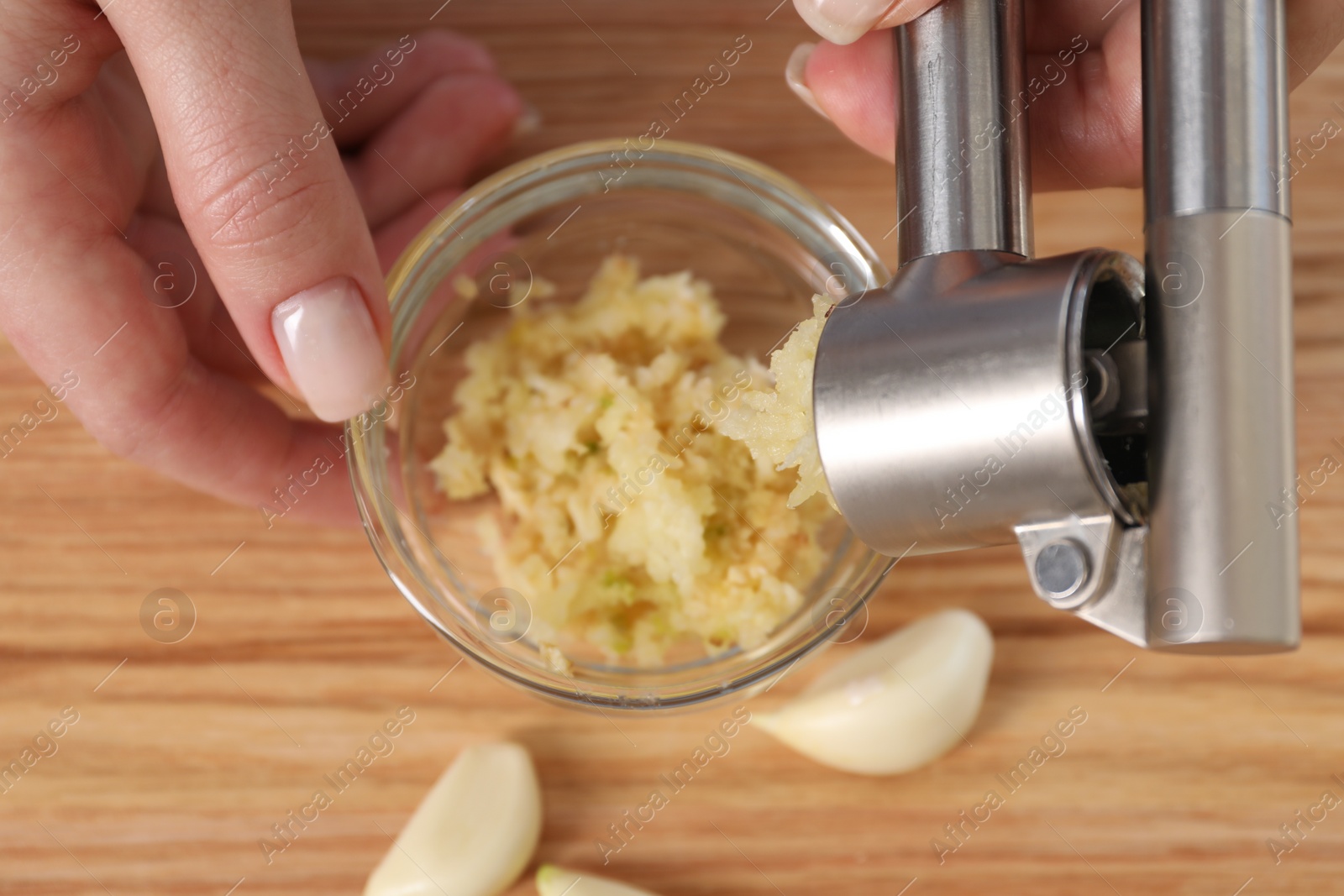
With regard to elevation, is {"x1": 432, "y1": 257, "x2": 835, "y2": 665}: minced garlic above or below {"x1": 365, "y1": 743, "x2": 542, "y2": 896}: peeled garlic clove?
above

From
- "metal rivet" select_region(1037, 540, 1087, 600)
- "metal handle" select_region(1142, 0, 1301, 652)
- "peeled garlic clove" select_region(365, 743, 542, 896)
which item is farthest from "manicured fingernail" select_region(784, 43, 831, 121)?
"peeled garlic clove" select_region(365, 743, 542, 896)

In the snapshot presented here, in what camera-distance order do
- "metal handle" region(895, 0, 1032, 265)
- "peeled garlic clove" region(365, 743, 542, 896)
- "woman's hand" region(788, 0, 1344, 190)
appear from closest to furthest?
"metal handle" region(895, 0, 1032, 265)
"woman's hand" region(788, 0, 1344, 190)
"peeled garlic clove" region(365, 743, 542, 896)

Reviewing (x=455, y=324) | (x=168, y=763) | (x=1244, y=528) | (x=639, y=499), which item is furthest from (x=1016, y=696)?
(x=168, y=763)

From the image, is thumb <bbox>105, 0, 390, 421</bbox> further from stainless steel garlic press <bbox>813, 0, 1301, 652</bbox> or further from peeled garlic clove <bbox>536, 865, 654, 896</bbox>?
peeled garlic clove <bbox>536, 865, 654, 896</bbox>

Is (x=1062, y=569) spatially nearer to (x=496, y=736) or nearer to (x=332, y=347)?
(x=332, y=347)

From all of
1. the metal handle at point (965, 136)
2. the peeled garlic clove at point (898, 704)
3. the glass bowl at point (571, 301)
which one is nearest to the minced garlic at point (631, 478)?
the glass bowl at point (571, 301)

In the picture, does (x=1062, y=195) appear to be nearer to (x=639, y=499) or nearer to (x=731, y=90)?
(x=731, y=90)

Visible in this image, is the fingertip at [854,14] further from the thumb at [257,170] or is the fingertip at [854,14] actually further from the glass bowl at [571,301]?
the thumb at [257,170]
